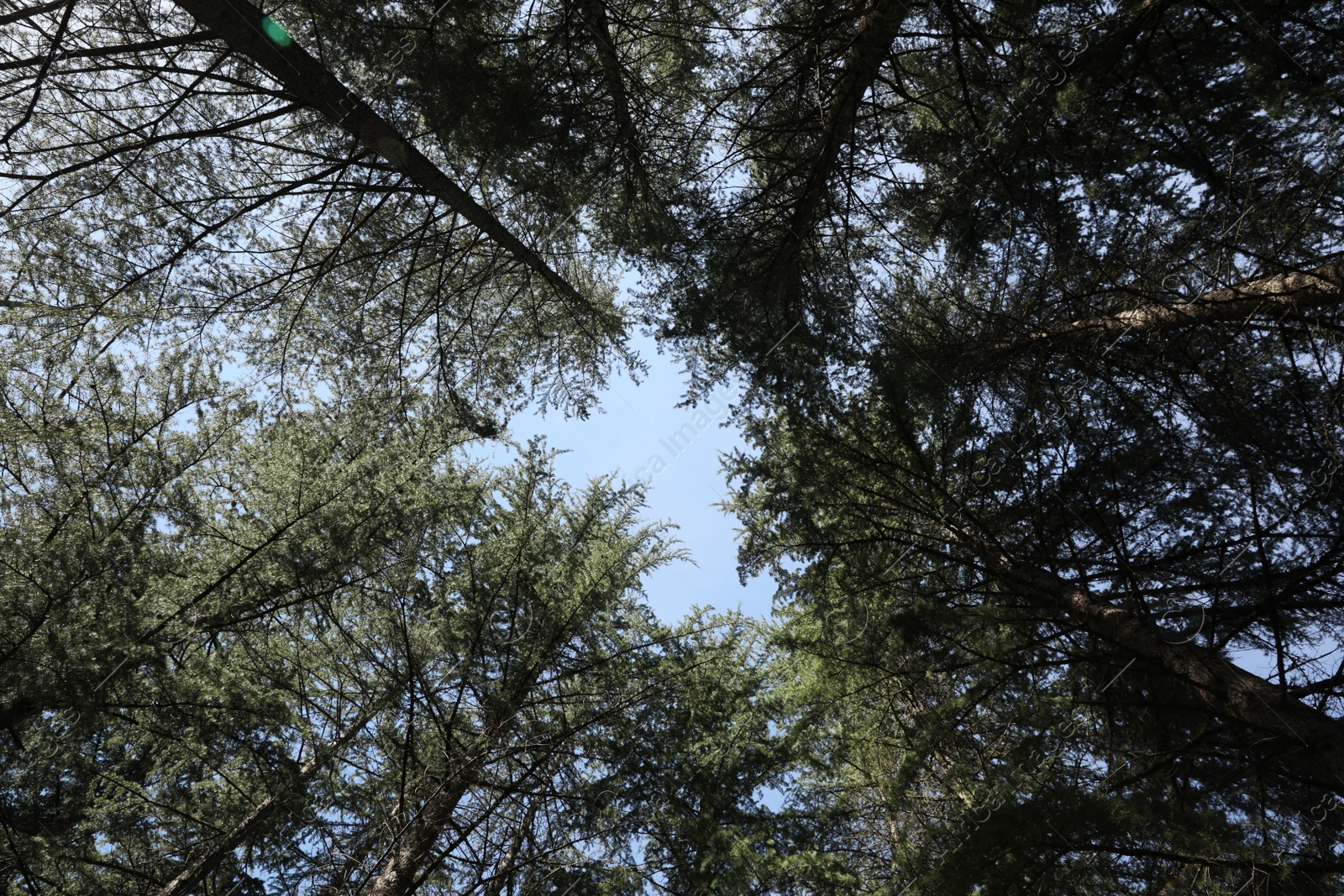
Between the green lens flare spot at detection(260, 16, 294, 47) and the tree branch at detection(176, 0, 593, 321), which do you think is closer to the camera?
the tree branch at detection(176, 0, 593, 321)

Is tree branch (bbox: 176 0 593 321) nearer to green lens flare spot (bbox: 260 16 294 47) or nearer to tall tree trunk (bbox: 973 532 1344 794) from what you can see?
green lens flare spot (bbox: 260 16 294 47)

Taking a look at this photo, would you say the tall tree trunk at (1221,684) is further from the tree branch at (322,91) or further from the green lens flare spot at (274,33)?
the green lens flare spot at (274,33)

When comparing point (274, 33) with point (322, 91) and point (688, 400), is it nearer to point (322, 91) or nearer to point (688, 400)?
point (322, 91)

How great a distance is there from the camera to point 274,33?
4.34 meters

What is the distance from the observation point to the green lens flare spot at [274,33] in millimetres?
4270

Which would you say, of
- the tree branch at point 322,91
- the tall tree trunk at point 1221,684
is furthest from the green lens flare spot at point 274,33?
the tall tree trunk at point 1221,684

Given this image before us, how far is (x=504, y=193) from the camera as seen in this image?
21.0 feet

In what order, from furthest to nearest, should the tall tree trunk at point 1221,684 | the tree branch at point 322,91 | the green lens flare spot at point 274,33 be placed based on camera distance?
the green lens flare spot at point 274,33 → the tree branch at point 322,91 → the tall tree trunk at point 1221,684

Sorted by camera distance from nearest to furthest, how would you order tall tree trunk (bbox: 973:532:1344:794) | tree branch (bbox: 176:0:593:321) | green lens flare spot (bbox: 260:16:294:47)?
tall tree trunk (bbox: 973:532:1344:794)
tree branch (bbox: 176:0:593:321)
green lens flare spot (bbox: 260:16:294:47)

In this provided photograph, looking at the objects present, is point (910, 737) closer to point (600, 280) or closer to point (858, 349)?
point (858, 349)

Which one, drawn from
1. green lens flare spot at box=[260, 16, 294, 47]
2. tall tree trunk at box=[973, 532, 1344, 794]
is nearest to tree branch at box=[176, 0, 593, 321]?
green lens flare spot at box=[260, 16, 294, 47]

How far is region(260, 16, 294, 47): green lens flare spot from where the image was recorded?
427cm

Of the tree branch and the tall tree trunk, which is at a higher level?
the tree branch

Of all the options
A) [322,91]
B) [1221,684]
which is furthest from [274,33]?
[1221,684]
